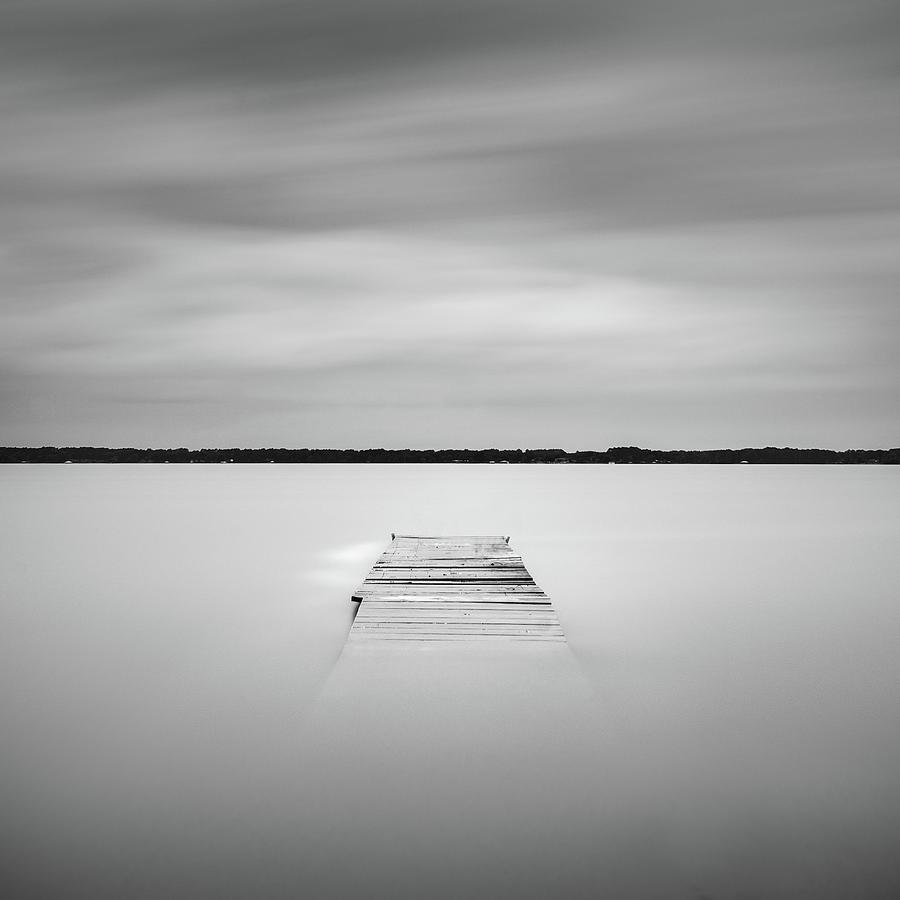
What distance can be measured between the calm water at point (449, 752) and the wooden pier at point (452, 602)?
32 centimetres

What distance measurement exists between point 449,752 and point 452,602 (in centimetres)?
272

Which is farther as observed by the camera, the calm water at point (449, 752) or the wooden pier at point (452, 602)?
the wooden pier at point (452, 602)

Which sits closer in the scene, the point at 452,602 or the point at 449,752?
the point at 449,752

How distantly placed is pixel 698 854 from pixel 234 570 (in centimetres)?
1103

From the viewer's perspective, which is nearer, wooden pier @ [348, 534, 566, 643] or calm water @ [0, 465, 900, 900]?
calm water @ [0, 465, 900, 900]

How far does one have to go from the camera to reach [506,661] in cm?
597

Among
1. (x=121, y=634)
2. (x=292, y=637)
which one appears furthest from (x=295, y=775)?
(x=121, y=634)

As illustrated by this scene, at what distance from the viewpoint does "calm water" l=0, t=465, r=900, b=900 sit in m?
3.38

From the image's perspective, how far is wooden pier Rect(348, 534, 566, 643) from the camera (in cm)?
638

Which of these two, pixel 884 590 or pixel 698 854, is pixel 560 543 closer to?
pixel 884 590

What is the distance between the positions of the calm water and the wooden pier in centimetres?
32

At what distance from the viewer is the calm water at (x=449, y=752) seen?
3.38m

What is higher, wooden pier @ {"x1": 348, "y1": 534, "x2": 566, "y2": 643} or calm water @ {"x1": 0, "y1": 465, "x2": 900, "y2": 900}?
wooden pier @ {"x1": 348, "y1": 534, "x2": 566, "y2": 643}

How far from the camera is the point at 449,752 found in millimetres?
4629
